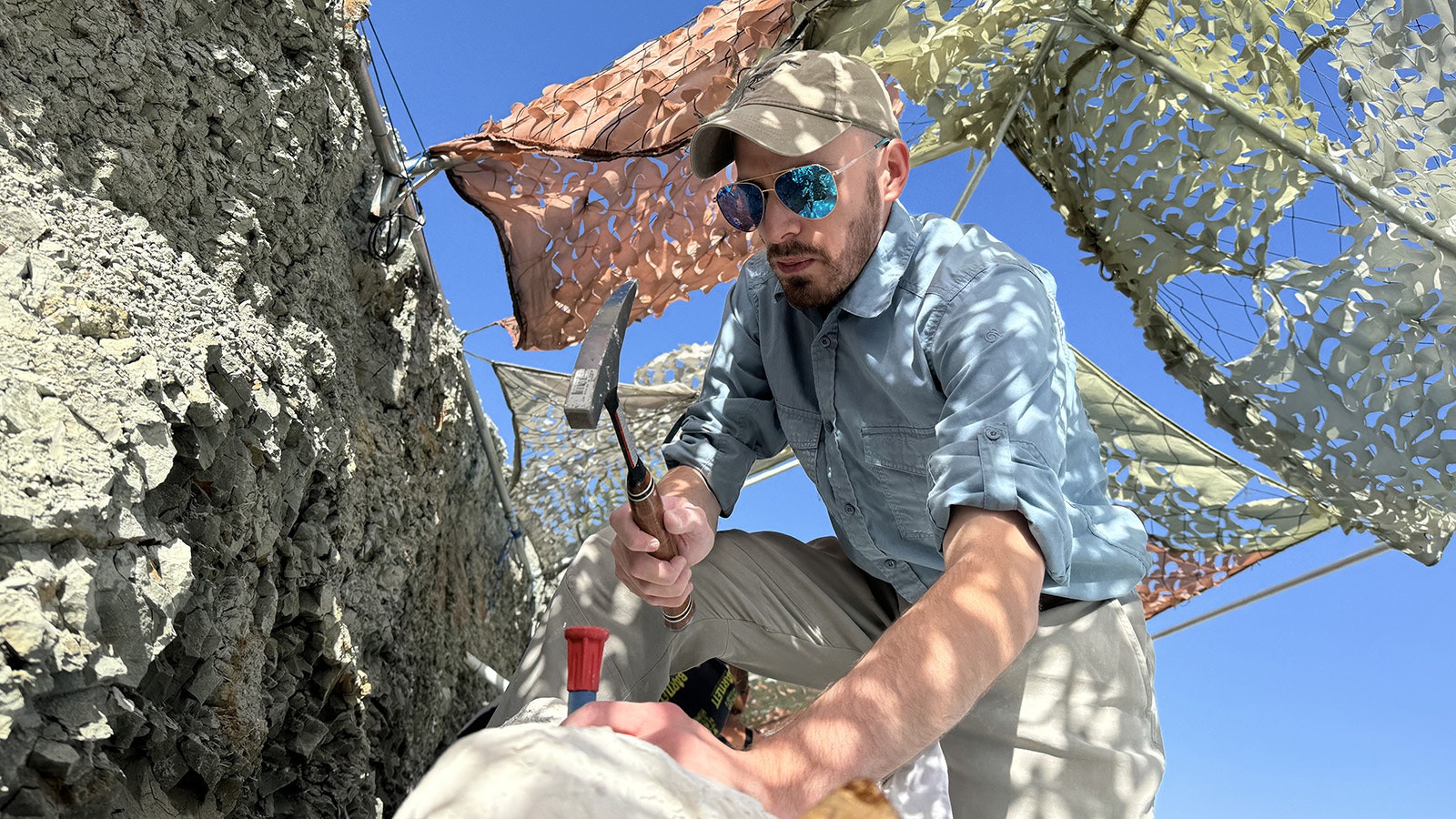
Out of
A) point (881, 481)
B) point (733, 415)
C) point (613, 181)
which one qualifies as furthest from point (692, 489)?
point (613, 181)

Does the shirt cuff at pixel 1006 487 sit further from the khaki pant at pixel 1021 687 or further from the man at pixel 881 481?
the khaki pant at pixel 1021 687

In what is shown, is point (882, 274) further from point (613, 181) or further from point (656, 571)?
point (613, 181)

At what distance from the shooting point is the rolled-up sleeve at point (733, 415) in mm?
1997

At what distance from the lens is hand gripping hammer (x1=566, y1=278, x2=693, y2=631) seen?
55.1 inches

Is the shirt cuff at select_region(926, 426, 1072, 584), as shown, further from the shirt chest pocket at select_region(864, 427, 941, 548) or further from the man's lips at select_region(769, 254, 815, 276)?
the man's lips at select_region(769, 254, 815, 276)

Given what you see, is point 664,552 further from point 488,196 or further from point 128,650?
point 488,196

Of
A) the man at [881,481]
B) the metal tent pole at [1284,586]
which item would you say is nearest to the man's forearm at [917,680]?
the man at [881,481]

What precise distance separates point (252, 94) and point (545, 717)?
148cm

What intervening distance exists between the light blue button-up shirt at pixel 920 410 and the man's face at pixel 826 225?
34 mm

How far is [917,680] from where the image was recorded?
4.02 feet

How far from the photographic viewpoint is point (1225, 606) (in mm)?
4383

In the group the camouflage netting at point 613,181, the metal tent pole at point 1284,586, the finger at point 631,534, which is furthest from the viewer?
the metal tent pole at point 1284,586

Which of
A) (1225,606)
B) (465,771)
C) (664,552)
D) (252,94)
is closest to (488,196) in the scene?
(252,94)

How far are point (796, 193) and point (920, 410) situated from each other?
424 millimetres
